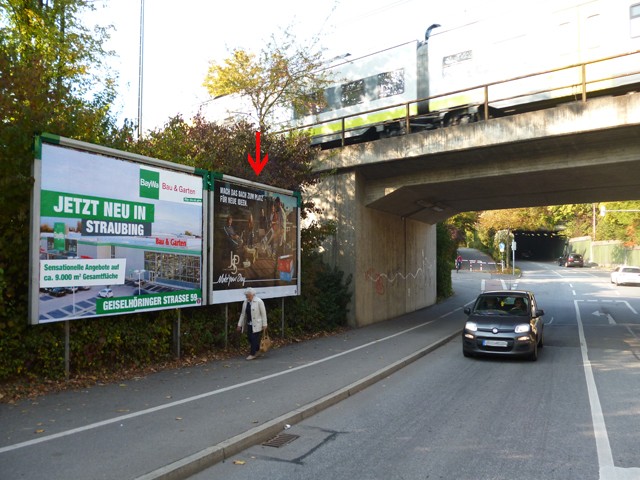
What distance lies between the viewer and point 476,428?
20.1 feet

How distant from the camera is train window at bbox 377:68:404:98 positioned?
17.4 m

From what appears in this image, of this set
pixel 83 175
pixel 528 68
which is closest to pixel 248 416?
pixel 83 175

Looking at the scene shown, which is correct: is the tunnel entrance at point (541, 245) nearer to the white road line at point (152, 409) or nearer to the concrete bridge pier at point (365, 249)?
the concrete bridge pier at point (365, 249)

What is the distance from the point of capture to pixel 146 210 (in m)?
8.89

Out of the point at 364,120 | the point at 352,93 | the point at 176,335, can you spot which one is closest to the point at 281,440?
the point at 176,335

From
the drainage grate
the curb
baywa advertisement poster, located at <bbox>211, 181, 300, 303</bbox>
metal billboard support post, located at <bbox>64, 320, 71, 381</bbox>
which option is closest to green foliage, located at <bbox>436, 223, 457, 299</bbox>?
baywa advertisement poster, located at <bbox>211, 181, 300, 303</bbox>

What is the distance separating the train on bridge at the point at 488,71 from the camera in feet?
44.2

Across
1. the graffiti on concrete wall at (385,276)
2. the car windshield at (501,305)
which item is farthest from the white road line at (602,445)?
the graffiti on concrete wall at (385,276)

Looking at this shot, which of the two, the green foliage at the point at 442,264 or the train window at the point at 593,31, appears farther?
the green foliage at the point at 442,264

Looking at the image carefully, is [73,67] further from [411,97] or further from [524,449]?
[524,449]

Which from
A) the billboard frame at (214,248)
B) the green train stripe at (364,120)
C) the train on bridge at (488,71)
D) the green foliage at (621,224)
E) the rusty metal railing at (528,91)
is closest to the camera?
the billboard frame at (214,248)

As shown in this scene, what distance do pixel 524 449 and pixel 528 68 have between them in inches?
494

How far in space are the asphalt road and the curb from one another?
0.09 metres

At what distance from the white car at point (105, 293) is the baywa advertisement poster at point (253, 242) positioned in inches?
101
